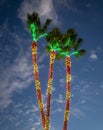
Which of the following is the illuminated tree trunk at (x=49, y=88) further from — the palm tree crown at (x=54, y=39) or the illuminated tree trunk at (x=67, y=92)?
the illuminated tree trunk at (x=67, y=92)

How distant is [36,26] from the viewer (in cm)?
4906

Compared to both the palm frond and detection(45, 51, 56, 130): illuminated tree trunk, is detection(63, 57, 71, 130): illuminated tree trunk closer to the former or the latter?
the palm frond

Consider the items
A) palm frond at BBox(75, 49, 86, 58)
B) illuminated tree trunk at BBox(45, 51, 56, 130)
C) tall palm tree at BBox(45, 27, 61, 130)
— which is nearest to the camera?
illuminated tree trunk at BBox(45, 51, 56, 130)

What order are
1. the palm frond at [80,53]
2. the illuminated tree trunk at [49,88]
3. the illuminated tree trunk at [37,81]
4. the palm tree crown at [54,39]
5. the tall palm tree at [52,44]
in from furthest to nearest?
the palm frond at [80,53] → the palm tree crown at [54,39] → the tall palm tree at [52,44] → the illuminated tree trunk at [37,81] → the illuminated tree trunk at [49,88]

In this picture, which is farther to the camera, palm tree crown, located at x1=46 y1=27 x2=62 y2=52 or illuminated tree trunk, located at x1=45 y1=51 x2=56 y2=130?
palm tree crown, located at x1=46 y1=27 x2=62 y2=52

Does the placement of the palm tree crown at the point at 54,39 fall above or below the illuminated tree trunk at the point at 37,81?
above

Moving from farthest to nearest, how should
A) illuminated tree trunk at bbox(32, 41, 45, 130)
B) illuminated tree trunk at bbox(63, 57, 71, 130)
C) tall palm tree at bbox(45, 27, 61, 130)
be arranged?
tall palm tree at bbox(45, 27, 61, 130)
illuminated tree trunk at bbox(63, 57, 71, 130)
illuminated tree trunk at bbox(32, 41, 45, 130)

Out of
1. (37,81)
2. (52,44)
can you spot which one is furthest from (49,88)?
(52,44)

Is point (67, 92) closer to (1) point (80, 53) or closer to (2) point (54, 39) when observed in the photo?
(1) point (80, 53)

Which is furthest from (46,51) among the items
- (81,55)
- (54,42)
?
(81,55)

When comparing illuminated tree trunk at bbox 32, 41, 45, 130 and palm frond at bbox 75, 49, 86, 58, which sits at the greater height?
palm frond at bbox 75, 49, 86, 58

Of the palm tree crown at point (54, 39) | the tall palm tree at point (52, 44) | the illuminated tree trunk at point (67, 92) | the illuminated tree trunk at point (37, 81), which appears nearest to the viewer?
the illuminated tree trunk at point (37, 81)

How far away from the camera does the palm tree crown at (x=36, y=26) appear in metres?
48.7

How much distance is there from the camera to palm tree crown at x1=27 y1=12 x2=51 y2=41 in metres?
48.7
